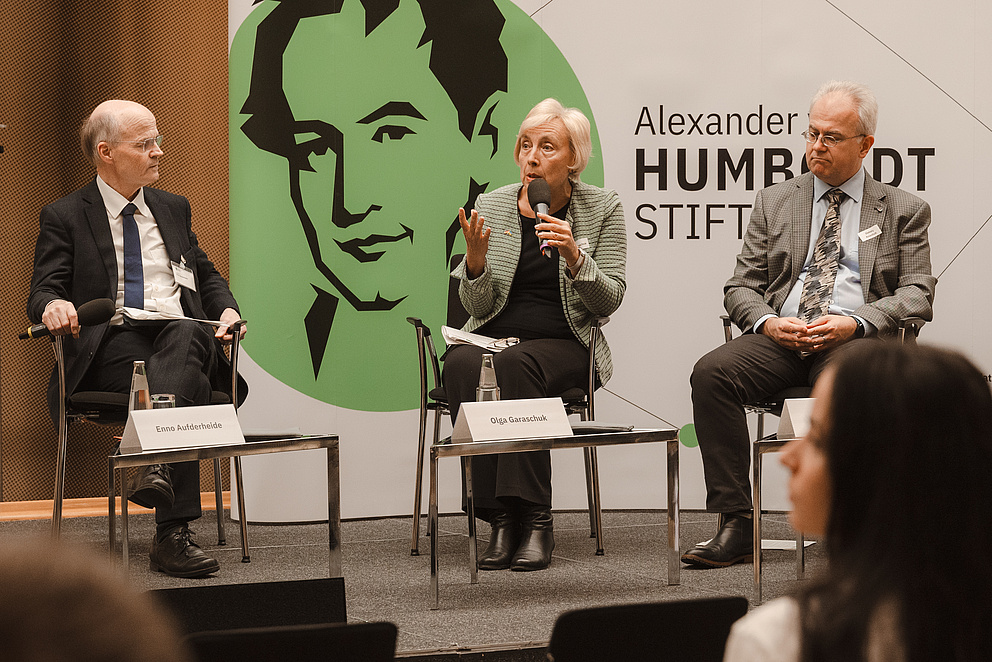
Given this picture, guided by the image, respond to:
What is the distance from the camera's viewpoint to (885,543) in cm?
77

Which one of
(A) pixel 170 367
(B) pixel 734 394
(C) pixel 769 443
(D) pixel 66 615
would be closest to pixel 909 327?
(B) pixel 734 394

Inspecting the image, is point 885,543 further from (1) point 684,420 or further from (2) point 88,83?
(2) point 88,83

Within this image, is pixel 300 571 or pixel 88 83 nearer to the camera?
pixel 300 571

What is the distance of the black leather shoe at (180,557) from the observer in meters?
2.77

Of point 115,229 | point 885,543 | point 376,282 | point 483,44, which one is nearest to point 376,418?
point 376,282

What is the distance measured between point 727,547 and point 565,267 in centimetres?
95

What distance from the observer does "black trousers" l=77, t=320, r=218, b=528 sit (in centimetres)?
288

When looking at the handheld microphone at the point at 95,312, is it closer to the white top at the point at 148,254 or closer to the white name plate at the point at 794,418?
the white top at the point at 148,254

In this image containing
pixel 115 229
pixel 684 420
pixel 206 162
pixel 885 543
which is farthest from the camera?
pixel 206 162

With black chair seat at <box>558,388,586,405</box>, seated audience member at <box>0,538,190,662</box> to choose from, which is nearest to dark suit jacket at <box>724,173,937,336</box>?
black chair seat at <box>558,388,586,405</box>

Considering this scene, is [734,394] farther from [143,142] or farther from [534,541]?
[143,142]

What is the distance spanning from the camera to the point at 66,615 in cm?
44

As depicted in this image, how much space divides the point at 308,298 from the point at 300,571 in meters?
1.17

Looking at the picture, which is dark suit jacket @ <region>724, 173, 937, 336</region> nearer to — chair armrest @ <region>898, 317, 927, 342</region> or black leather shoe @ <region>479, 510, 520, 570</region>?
chair armrest @ <region>898, 317, 927, 342</region>
